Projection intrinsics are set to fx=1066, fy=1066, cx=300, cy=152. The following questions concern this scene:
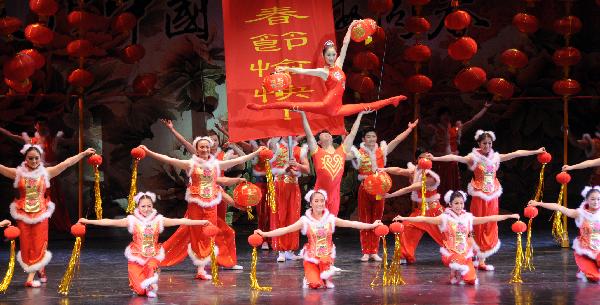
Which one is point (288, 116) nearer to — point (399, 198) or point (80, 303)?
point (80, 303)

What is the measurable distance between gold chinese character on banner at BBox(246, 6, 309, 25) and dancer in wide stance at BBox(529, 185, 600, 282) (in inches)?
88.5

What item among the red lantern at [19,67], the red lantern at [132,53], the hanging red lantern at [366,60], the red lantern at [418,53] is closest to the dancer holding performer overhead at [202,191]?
the red lantern at [19,67]

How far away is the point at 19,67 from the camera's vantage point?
8.80 meters

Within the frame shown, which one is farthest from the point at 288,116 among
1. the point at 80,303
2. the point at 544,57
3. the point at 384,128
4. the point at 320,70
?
the point at 544,57

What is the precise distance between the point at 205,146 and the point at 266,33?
984 millimetres

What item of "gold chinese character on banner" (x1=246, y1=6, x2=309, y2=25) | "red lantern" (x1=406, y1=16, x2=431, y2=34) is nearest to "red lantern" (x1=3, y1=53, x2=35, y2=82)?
"gold chinese character on banner" (x1=246, y1=6, x2=309, y2=25)

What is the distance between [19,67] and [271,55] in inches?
89.6

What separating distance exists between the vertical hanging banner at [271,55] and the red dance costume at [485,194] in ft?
3.62

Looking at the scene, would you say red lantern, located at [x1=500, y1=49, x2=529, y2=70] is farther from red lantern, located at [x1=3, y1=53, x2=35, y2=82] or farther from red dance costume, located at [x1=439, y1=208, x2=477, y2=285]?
red lantern, located at [x1=3, y1=53, x2=35, y2=82]

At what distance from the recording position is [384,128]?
1131 cm

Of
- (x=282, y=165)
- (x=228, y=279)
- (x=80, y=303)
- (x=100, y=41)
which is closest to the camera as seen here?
(x=80, y=303)

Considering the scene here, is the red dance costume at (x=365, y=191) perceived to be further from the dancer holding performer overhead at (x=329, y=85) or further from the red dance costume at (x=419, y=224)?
the dancer holding performer overhead at (x=329, y=85)

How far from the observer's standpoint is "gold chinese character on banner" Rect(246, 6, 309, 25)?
26.2 ft

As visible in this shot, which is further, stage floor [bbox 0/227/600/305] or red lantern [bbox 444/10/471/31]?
red lantern [bbox 444/10/471/31]
